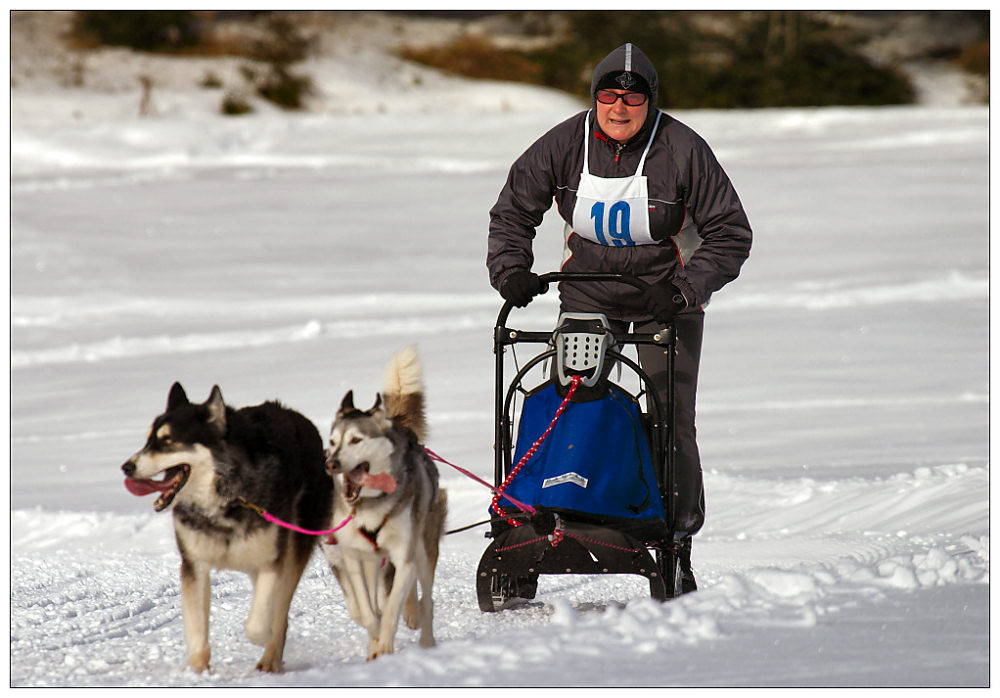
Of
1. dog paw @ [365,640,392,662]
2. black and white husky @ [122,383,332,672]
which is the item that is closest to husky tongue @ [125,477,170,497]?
black and white husky @ [122,383,332,672]

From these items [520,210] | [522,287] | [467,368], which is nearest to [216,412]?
[522,287]

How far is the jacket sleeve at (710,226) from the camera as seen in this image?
12.7 feet

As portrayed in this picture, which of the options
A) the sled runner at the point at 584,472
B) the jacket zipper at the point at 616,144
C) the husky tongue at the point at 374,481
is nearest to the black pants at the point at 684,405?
the sled runner at the point at 584,472

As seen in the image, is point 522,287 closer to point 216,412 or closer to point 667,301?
A: point 667,301

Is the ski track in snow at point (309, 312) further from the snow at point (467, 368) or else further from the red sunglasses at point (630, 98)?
the red sunglasses at point (630, 98)

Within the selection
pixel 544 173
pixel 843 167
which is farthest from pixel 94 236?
pixel 544 173

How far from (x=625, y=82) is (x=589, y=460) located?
3.89 feet

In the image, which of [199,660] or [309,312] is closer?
[199,660]

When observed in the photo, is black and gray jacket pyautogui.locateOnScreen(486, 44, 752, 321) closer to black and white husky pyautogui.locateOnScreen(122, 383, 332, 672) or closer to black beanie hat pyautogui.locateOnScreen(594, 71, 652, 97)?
→ black beanie hat pyautogui.locateOnScreen(594, 71, 652, 97)

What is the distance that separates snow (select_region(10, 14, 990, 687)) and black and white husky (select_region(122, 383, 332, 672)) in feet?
0.69

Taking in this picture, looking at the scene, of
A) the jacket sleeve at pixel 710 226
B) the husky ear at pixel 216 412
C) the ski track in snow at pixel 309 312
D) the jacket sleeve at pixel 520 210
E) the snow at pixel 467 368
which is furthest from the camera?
the ski track in snow at pixel 309 312

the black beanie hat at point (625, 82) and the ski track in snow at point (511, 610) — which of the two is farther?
the black beanie hat at point (625, 82)

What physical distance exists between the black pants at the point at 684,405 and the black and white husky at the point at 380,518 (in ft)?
2.79

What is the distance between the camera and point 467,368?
28.0ft
